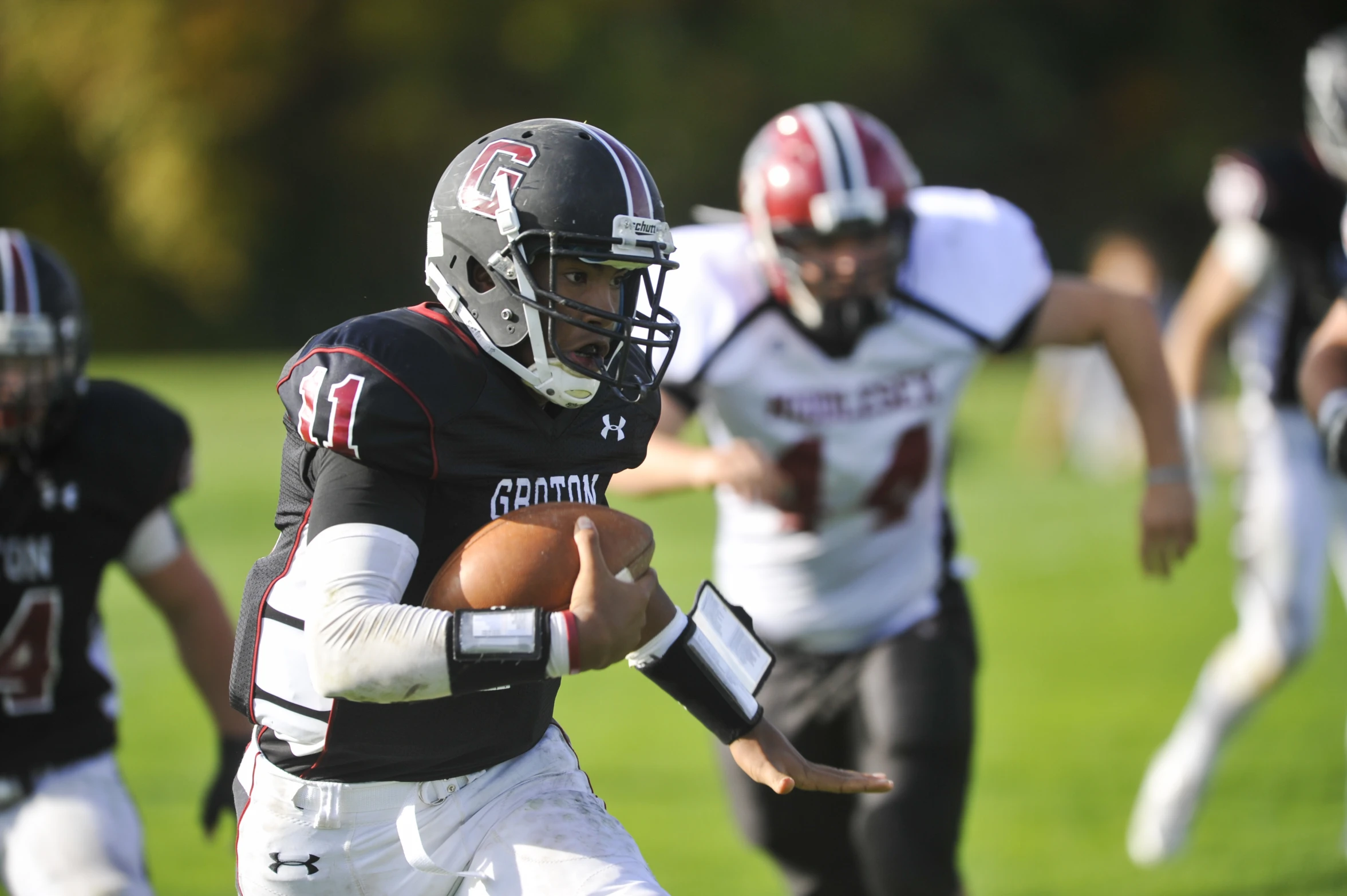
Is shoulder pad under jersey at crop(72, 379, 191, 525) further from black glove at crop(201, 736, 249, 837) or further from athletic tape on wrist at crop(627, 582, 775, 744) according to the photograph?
athletic tape on wrist at crop(627, 582, 775, 744)

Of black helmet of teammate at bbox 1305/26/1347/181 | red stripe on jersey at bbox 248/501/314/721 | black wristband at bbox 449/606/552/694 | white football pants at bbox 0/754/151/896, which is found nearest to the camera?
black wristband at bbox 449/606/552/694

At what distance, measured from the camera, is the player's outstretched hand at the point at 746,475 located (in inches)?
128

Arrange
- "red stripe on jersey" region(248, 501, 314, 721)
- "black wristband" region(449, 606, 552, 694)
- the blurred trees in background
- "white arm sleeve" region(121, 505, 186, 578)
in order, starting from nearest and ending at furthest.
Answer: "black wristband" region(449, 606, 552, 694) < "red stripe on jersey" region(248, 501, 314, 721) < "white arm sleeve" region(121, 505, 186, 578) < the blurred trees in background

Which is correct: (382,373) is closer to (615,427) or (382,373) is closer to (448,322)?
(448,322)

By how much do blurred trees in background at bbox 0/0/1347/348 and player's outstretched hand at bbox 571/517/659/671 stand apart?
865 inches

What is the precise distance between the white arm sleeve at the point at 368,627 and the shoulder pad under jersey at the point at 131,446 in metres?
1.33

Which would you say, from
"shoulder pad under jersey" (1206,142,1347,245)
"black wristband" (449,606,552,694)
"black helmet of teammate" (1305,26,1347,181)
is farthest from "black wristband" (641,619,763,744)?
"shoulder pad under jersey" (1206,142,1347,245)

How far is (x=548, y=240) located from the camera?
241cm

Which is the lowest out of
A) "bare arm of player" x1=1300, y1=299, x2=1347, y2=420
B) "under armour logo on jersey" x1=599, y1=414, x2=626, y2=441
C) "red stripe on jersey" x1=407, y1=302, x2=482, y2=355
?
"bare arm of player" x1=1300, y1=299, x2=1347, y2=420

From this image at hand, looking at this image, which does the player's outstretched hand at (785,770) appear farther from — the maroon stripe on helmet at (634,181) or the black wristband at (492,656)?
the maroon stripe on helmet at (634,181)

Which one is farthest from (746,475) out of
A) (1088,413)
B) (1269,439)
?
(1088,413)

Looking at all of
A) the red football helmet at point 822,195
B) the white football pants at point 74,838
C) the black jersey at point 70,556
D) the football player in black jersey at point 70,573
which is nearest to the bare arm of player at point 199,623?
the football player in black jersey at point 70,573

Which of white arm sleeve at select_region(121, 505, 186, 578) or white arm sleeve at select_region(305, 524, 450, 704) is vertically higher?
white arm sleeve at select_region(305, 524, 450, 704)

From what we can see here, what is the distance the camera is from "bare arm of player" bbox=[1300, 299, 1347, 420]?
143 inches
